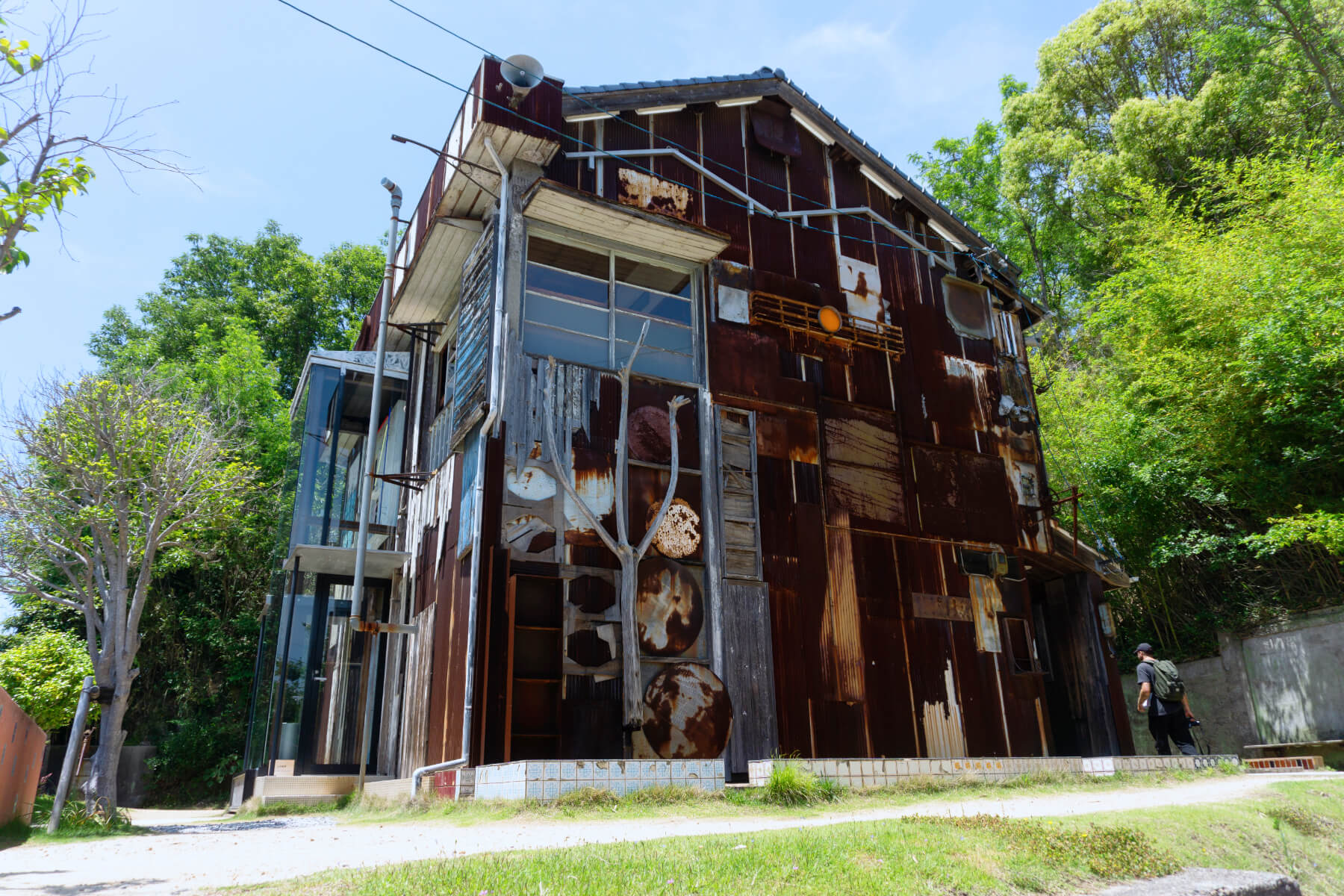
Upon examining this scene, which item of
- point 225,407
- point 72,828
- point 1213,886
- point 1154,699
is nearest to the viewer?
point 1213,886

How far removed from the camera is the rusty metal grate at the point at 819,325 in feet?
44.9

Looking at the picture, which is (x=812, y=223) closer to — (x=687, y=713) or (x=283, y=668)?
(x=687, y=713)

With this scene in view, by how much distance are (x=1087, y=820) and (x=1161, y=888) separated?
139cm

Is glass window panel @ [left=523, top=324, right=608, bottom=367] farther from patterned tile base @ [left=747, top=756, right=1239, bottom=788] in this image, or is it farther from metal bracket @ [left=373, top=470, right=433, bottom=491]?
patterned tile base @ [left=747, top=756, right=1239, bottom=788]

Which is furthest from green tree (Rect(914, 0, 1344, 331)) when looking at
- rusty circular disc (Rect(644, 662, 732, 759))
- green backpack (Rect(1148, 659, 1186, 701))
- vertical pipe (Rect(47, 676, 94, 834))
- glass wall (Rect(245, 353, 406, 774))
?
vertical pipe (Rect(47, 676, 94, 834))

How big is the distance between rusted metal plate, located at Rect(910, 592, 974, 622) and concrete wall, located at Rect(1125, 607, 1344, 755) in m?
6.03

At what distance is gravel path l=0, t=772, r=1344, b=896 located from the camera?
201 inches

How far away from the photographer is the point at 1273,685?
15.9 metres

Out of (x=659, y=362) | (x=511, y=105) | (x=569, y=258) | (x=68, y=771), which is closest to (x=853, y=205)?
(x=659, y=362)

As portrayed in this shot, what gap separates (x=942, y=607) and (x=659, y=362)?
5640mm

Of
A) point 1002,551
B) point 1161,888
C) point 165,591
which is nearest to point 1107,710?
point 1002,551

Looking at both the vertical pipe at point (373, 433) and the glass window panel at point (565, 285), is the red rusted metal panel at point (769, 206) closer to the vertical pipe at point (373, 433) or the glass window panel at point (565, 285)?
the glass window panel at point (565, 285)

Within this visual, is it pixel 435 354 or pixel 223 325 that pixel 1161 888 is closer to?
pixel 435 354

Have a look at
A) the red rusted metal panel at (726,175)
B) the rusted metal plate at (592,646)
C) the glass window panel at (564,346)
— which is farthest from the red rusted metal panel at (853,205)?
the rusted metal plate at (592,646)
